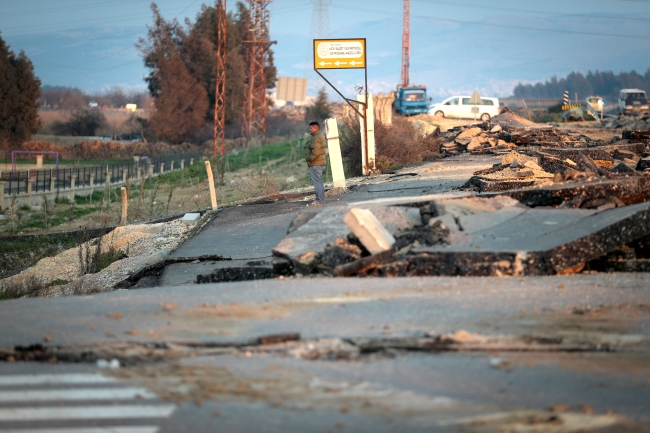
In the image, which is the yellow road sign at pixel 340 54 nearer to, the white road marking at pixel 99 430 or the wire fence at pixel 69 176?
the wire fence at pixel 69 176

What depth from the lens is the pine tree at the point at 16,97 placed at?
196 feet

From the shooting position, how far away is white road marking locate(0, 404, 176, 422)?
4082 millimetres

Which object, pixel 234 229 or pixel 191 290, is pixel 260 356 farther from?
pixel 234 229

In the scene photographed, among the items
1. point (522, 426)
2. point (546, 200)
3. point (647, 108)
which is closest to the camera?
point (522, 426)

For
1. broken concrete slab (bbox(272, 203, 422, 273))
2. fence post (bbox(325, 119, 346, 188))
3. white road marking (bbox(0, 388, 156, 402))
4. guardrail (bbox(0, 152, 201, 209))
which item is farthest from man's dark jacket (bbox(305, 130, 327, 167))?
guardrail (bbox(0, 152, 201, 209))

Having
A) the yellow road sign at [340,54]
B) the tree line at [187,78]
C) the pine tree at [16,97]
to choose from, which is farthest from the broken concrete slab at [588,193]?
the tree line at [187,78]

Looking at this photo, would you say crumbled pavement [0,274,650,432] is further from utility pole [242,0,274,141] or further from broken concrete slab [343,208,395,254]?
utility pole [242,0,274,141]

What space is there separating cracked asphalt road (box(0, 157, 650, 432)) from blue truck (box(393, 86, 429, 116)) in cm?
4603

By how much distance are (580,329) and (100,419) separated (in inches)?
129

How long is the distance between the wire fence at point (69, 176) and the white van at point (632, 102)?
31.7 meters

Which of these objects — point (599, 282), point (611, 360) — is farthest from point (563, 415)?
point (599, 282)

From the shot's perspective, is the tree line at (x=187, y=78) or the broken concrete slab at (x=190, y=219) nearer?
the broken concrete slab at (x=190, y=219)

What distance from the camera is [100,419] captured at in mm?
4047

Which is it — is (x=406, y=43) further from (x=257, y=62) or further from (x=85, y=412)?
(x=85, y=412)
